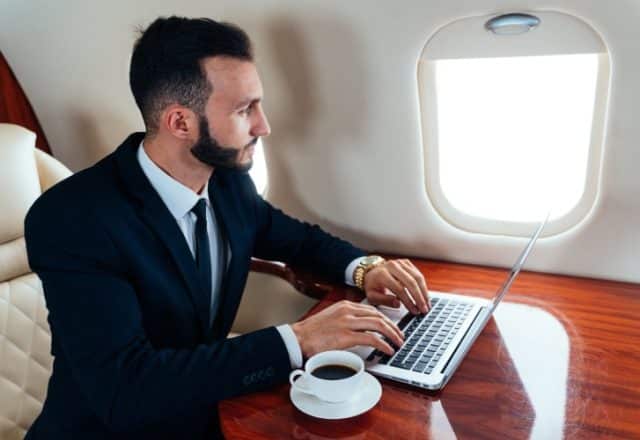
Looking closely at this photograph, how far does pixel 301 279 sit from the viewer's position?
1.59 m

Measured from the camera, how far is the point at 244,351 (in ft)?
3.46

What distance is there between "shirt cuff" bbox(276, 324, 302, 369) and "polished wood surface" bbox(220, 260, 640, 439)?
5 cm

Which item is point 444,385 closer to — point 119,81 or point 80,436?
point 80,436

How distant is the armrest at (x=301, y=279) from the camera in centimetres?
154

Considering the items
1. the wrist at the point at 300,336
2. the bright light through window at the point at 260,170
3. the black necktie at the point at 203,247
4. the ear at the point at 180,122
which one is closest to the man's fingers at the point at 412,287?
the wrist at the point at 300,336

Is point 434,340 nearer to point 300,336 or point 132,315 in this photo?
point 300,336

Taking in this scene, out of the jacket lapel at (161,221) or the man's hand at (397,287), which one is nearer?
the jacket lapel at (161,221)

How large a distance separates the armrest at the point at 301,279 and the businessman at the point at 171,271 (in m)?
0.16

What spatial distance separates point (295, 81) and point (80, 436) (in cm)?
92

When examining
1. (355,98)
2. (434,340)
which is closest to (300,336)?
(434,340)

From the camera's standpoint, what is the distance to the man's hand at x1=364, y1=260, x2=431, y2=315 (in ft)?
4.20

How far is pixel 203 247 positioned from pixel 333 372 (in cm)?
40

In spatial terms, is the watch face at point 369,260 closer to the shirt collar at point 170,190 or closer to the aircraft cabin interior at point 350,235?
the aircraft cabin interior at point 350,235

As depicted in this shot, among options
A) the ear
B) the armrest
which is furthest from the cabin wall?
the ear
